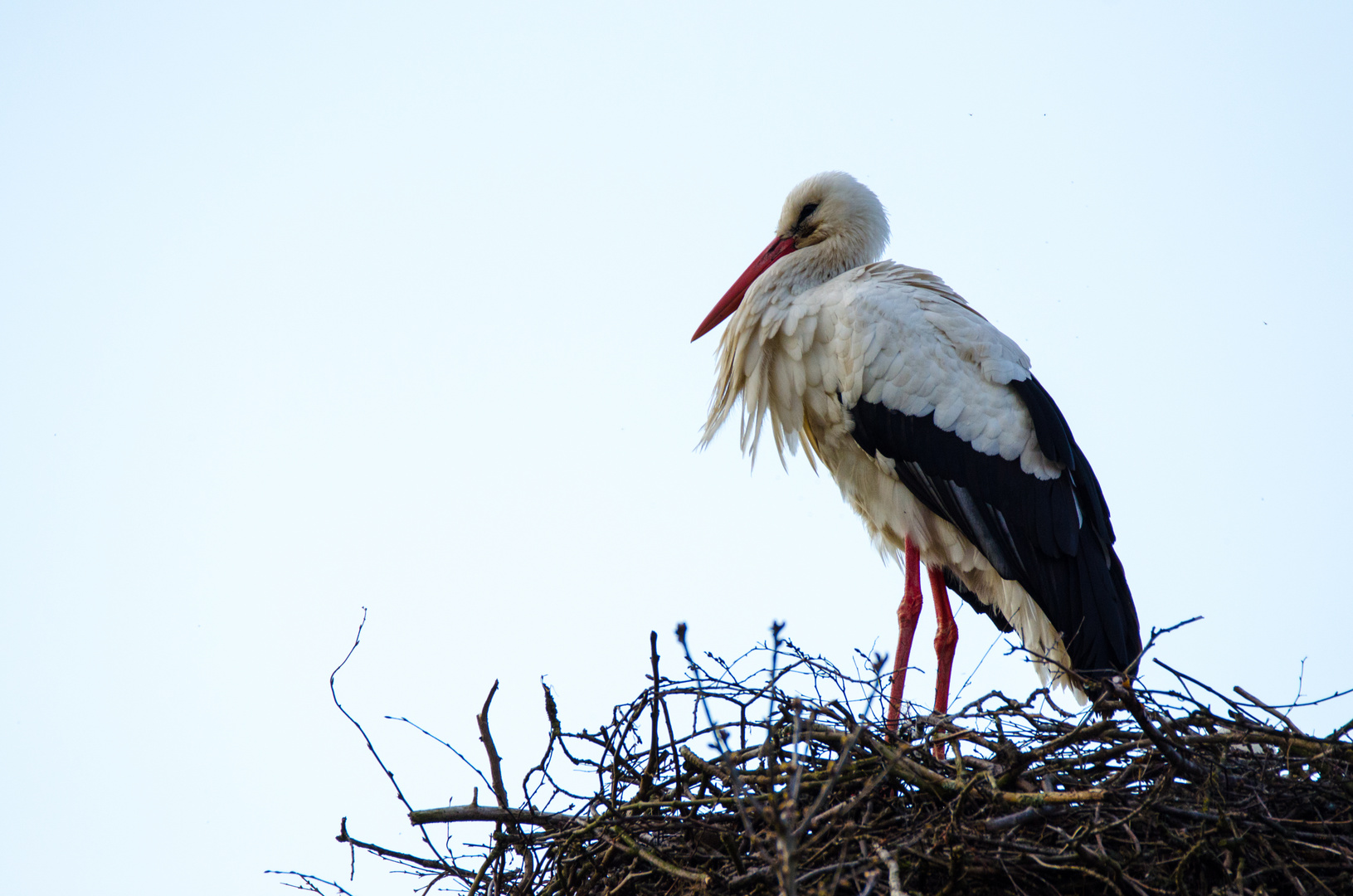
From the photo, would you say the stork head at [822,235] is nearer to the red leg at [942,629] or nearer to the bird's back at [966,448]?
the bird's back at [966,448]

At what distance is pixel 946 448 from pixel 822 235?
1.01m

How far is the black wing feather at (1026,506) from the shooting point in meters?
3.51

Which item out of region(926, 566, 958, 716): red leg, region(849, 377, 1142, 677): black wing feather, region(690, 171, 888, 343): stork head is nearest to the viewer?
region(849, 377, 1142, 677): black wing feather

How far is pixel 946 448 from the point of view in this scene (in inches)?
141

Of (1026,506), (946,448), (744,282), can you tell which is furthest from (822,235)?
(1026,506)

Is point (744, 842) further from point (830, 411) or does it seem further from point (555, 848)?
point (830, 411)

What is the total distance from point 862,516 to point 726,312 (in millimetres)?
837

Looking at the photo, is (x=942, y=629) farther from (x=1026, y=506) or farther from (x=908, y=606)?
(x=1026, y=506)

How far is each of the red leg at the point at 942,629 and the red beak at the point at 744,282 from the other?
111 centimetres

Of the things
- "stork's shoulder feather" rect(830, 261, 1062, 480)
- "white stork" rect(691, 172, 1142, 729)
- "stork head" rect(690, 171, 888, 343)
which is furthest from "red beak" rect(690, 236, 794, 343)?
"stork's shoulder feather" rect(830, 261, 1062, 480)

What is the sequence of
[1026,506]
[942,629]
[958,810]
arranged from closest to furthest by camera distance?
[958,810]
[1026,506]
[942,629]

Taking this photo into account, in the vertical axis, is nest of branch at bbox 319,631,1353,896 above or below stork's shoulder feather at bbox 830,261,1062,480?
below

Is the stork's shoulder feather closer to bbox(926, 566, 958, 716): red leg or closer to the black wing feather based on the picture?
the black wing feather

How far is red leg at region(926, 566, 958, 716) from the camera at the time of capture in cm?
381
